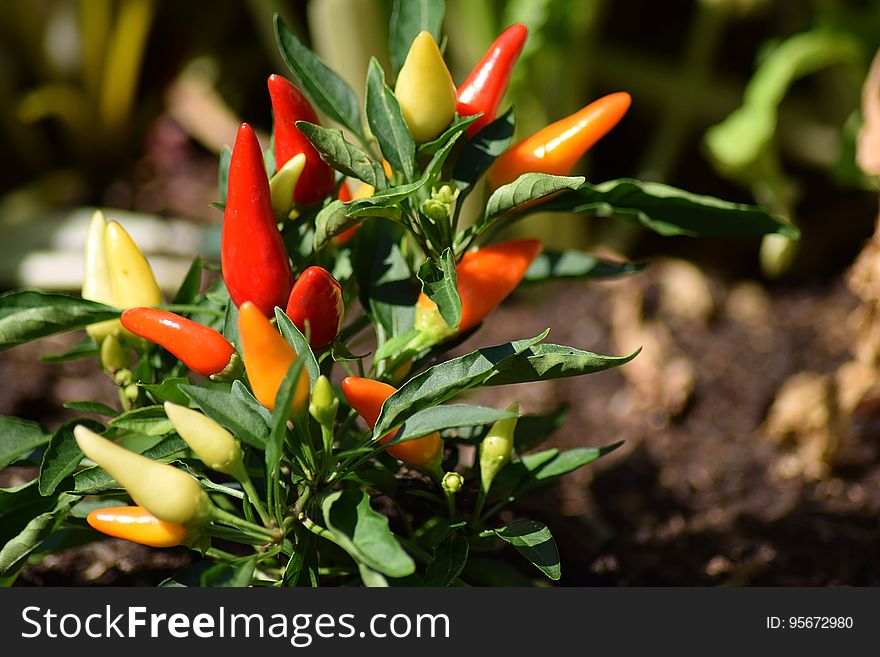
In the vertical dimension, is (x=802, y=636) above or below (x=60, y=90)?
below

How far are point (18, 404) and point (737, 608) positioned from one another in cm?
113

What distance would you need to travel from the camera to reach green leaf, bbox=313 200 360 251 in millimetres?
698

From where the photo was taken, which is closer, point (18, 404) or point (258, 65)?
point (18, 404)

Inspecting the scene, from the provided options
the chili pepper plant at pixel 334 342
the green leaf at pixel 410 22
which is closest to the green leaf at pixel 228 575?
the chili pepper plant at pixel 334 342

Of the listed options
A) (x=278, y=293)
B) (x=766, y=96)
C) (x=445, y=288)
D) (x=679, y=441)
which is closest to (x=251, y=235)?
(x=278, y=293)

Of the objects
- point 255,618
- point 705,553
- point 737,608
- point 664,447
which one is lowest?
point 664,447

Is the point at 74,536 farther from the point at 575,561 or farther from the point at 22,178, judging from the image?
the point at 22,178

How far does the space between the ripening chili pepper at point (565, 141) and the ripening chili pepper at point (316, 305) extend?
190 millimetres

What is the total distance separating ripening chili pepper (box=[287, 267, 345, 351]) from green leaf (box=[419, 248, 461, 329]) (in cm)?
7

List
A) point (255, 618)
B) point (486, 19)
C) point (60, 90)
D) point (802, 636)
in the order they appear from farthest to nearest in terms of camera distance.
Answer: point (60, 90) → point (486, 19) → point (802, 636) → point (255, 618)

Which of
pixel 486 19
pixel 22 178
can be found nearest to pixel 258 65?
pixel 22 178

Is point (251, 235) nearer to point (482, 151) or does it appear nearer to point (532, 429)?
point (482, 151)

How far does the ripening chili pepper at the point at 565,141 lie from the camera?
0.77 m

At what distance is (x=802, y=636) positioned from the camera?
852 millimetres
